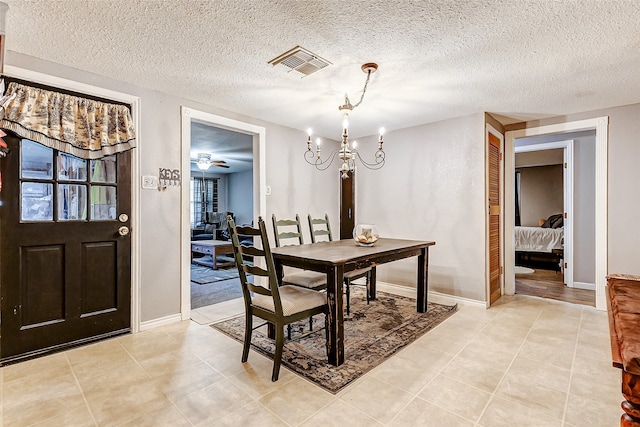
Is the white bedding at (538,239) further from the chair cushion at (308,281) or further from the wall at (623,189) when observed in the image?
the chair cushion at (308,281)

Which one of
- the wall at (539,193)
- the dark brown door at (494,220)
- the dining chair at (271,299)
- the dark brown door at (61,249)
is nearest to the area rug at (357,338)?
the dining chair at (271,299)

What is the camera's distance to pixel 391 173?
452cm

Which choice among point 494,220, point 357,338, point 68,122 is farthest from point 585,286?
point 68,122

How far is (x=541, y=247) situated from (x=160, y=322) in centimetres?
637

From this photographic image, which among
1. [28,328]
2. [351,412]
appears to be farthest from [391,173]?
[28,328]

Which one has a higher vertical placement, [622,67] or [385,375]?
[622,67]

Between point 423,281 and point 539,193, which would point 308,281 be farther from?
point 539,193

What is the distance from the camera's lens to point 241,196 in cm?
1016

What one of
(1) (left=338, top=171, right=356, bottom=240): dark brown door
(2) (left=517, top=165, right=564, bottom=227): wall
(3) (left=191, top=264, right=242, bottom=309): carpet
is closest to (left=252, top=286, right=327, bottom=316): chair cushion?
(3) (left=191, top=264, right=242, bottom=309): carpet

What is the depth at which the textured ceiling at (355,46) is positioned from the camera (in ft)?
5.85

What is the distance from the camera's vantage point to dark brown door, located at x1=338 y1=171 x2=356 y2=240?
16.3 ft

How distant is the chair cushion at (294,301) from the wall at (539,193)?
22.5 ft

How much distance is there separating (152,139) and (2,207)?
120cm

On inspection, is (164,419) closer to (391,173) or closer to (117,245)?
(117,245)
